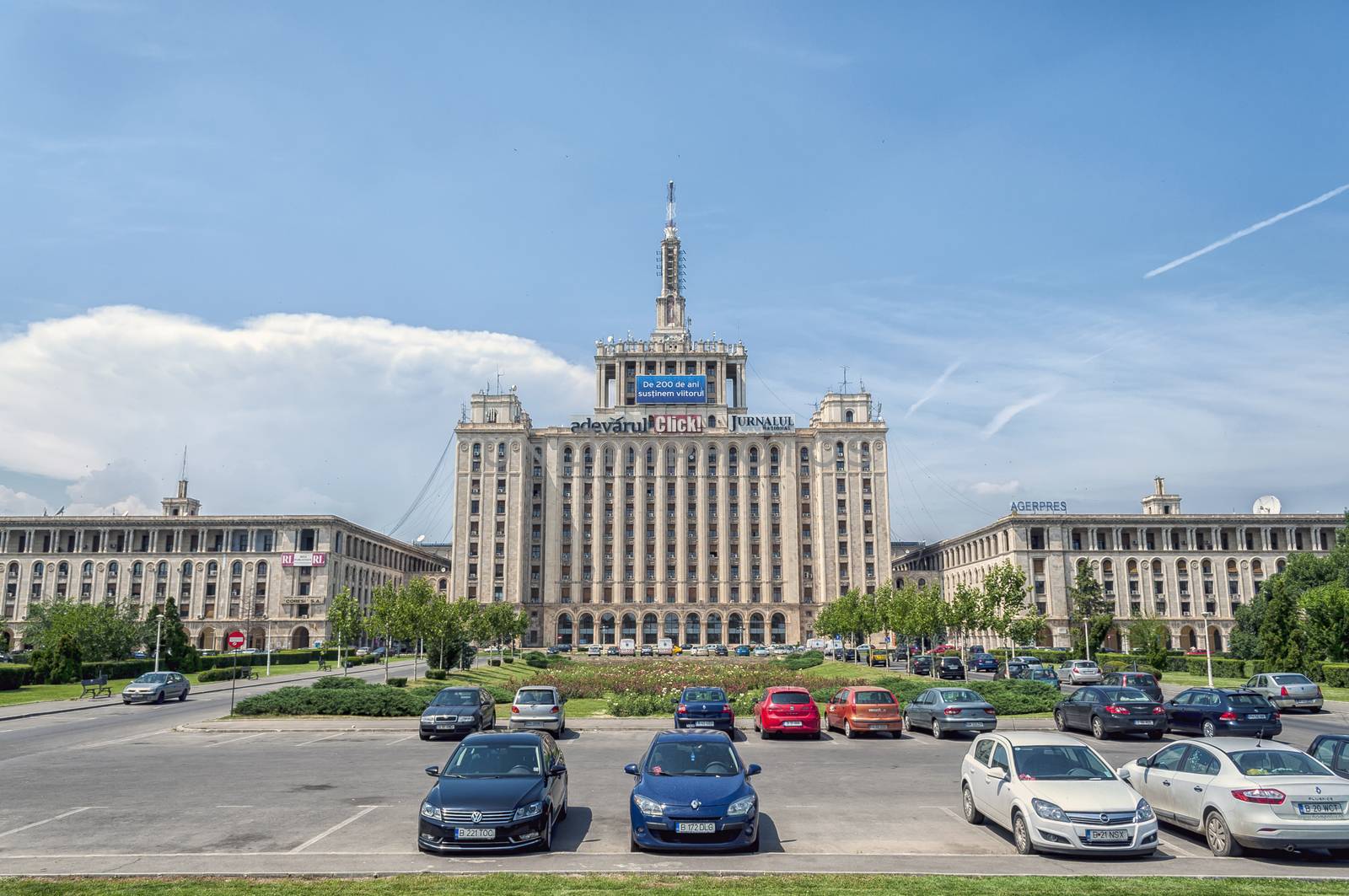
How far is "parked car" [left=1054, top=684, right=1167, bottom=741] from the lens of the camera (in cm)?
2806

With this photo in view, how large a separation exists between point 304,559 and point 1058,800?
106m

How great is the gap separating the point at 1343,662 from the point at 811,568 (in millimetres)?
73152

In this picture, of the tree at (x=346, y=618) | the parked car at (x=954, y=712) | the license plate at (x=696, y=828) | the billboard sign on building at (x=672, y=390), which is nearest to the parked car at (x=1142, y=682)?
the parked car at (x=954, y=712)

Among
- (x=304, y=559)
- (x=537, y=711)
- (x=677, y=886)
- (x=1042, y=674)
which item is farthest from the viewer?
(x=304, y=559)

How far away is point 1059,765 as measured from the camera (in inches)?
549

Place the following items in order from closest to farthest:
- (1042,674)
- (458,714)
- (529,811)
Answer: (529,811) → (458,714) → (1042,674)

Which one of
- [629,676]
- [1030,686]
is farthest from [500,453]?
[1030,686]

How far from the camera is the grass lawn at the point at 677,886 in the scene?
11055 millimetres

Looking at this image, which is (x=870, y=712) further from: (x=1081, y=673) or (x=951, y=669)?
(x=1081, y=673)

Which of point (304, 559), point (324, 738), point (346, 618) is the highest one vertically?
point (304, 559)

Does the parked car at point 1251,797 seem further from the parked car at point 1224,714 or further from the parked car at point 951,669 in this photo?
the parked car at point 951,669

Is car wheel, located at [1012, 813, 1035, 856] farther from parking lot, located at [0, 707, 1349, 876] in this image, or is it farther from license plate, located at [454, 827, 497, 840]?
license plate, located at [454, 827, 497, 840]

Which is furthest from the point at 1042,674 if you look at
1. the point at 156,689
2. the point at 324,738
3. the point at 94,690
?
the point at 94,690

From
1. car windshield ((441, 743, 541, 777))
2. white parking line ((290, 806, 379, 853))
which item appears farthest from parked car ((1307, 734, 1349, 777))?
white parking line ((290, 806, 379, 853))
